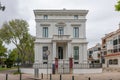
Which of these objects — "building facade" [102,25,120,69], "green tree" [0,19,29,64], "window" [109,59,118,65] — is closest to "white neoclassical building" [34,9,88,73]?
"green tree" [0,19,29,64]

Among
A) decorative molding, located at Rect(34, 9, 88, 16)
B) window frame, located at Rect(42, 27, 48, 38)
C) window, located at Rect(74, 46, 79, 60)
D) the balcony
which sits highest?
decorative molding, located at Rect(34, 9, 88, 16)

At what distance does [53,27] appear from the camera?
6203cm

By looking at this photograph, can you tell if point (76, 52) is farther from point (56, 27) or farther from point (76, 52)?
point (56, 27)

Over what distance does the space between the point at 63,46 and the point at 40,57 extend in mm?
5282

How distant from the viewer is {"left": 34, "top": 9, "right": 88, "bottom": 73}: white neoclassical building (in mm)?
61406

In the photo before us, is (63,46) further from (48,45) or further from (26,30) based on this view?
(26,30)

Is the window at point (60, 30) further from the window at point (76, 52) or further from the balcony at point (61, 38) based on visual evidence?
the window at point (76, 52)

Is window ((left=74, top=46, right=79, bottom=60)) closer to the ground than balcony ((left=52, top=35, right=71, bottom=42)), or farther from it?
closer to the ground

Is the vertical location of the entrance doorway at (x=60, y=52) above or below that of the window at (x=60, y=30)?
below

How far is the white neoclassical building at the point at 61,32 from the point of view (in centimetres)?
6141

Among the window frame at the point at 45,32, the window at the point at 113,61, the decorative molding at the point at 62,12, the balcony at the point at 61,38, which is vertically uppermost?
the decorative molding at the point at 62,12

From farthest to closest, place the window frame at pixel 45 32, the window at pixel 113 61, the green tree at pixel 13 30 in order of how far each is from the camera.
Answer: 1. the window at pixel 113 61
2. the green tree at pixel 13 30
3. the window frame at pixel 45 32

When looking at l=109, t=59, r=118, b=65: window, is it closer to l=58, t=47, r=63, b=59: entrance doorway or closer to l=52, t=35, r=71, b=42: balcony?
l=58, t=47, r=63, b=59: entrance doorway

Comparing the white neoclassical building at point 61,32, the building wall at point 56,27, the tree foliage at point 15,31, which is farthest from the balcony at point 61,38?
the tree foliage at point 15,31
